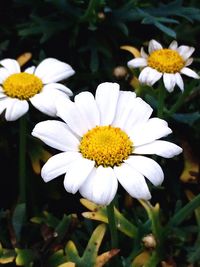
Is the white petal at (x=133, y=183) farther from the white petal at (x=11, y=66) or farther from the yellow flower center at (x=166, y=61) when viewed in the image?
the white petal at (x=11, y=66)

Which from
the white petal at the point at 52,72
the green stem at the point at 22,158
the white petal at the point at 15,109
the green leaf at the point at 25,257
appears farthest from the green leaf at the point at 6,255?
the white petal at the point at 52,72

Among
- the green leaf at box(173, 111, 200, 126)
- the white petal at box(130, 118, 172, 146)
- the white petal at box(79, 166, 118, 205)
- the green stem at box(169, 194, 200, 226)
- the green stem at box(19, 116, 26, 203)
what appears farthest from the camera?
the green leaf at box(173, 111, 200, 126)

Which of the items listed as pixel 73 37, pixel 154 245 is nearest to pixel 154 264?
pixel 154 245

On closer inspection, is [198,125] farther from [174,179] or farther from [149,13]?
[149,13]

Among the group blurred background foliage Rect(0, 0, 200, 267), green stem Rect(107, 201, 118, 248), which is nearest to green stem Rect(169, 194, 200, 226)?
blurred background foliage Rect(0, 0, 200, 267)

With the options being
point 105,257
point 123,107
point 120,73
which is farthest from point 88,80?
point 105,257

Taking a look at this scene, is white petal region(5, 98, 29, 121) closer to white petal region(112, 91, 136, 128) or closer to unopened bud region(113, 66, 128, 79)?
white petal region(112, 91, 136, 128)

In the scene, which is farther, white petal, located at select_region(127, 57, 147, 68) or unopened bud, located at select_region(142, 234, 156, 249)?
white petal, located at select_region(127, 57, 147, 68)
